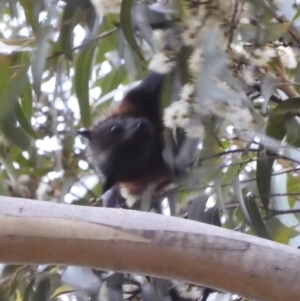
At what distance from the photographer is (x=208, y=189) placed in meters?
0.94

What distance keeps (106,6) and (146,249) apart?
12.4 inches

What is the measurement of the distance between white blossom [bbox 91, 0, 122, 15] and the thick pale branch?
0.26 meters

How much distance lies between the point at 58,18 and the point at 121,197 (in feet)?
0.99

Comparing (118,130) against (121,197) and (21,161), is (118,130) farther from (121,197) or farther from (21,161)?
(21,161)

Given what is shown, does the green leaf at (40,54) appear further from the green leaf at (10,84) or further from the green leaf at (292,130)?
the green leaf at (292,130)

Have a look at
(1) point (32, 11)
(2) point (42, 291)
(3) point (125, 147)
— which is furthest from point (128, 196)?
(1) point (32, 11)

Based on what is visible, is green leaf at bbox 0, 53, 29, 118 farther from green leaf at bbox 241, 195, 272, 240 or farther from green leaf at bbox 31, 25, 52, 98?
green leaf at bbox 241, 195, 272, 240

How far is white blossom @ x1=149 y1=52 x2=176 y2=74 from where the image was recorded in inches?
28.4

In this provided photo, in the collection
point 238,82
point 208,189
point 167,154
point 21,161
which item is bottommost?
point 21,161

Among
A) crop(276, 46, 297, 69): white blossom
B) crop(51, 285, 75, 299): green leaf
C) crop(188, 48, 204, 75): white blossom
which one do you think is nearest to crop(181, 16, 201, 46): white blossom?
crop(188, 48, 204, 75): white blossom

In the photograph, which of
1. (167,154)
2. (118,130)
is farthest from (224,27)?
(118,130)

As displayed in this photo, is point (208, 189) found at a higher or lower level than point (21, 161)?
higher

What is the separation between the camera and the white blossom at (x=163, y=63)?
720 millimetres

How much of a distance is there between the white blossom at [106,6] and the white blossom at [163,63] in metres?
0.08
